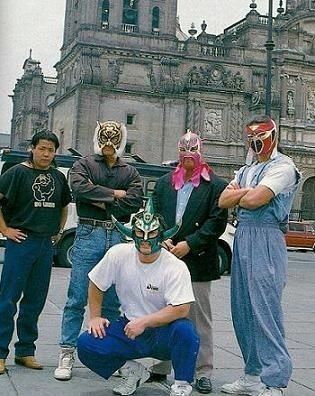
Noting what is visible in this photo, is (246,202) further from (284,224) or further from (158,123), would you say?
(158,123)

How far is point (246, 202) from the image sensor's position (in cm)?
488

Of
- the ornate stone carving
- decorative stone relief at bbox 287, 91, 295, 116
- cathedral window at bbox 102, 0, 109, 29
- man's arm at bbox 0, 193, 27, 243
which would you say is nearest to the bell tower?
cathedral window at bbox 102, 0, 109, 29

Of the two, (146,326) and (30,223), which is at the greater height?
(30,223)

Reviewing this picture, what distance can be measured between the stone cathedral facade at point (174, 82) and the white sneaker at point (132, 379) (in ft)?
137

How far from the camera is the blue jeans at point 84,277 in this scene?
18.1ft

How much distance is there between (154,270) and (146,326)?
0.40 metres

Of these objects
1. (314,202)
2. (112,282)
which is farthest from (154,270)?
(314,202)

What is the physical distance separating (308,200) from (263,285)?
4797 centimetres

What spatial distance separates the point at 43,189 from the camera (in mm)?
5691

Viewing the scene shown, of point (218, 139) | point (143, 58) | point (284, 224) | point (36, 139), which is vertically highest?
point (143, 58)

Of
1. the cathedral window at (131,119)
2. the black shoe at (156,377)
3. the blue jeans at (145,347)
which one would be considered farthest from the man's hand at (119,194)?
the cathedral window at (131,119)

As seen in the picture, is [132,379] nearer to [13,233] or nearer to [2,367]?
[2,367]

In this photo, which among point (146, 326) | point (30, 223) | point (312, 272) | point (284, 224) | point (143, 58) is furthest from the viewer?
point (143, 58)

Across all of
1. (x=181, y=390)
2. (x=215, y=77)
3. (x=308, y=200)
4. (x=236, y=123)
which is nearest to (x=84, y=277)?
(x=181, y=390)
